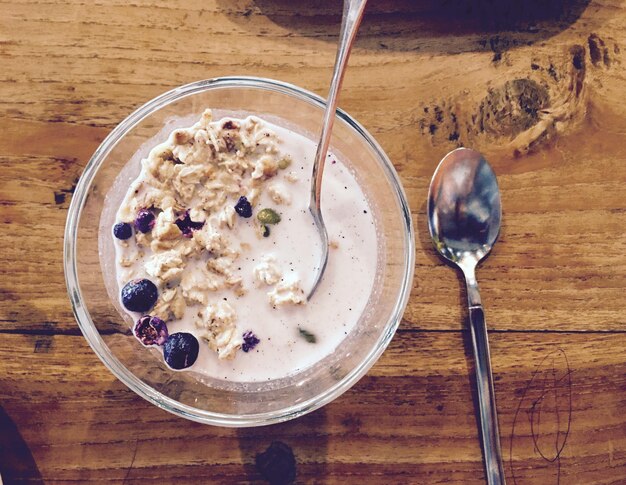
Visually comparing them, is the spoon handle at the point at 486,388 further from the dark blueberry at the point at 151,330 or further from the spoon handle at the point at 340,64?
the dark blueberry at the point at 151,330

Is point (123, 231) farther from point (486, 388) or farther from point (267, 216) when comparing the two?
point (486, 388)

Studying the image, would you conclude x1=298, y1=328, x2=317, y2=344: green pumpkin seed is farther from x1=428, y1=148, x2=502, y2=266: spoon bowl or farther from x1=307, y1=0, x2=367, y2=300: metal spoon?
x1=428, y1=148, x2=502, y2=266: spoon bowl

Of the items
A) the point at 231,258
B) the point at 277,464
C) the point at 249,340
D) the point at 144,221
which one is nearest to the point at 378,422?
the point at 277,464

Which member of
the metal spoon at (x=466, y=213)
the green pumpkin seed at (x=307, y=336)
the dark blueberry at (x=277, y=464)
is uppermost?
the metal spoon at (x=466, y=213)

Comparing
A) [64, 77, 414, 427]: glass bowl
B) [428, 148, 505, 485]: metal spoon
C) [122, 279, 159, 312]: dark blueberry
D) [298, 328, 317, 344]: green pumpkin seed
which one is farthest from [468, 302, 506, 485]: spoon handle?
[122, 279, 159, 312]: dark blueberry

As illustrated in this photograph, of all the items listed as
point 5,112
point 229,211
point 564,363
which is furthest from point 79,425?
point 564,363

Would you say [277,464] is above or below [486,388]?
below

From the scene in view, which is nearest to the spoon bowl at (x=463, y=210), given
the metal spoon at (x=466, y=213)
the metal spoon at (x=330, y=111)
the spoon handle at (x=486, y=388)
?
the metal spoon at (x=466, y=213)

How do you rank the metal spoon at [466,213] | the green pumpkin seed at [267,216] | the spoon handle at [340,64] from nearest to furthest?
the spoon handle at [340,64], the green pumpkin seed at [267,216], the metal spoon at [466,213]
